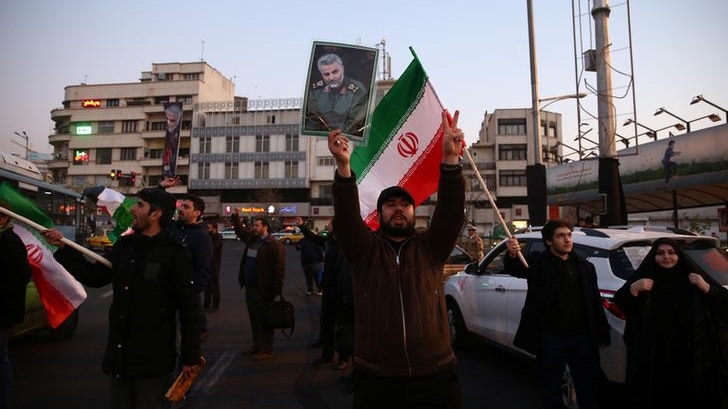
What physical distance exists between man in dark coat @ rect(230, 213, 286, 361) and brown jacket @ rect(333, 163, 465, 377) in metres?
3.90

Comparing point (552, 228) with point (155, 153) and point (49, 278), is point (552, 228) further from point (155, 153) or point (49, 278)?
point (155, 153)

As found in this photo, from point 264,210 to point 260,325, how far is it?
2149 inches

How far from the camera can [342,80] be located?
4.55 m

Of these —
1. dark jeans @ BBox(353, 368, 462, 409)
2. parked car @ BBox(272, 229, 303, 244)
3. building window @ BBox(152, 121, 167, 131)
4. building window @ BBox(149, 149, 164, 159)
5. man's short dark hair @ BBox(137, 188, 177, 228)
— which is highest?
building window @ BBox(152, 121, 167, 131)

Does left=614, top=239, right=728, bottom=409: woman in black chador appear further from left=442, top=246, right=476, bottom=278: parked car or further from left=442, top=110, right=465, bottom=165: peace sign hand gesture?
left=442, top=246, right=476, bottom=278: parked car

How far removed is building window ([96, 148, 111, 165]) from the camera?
65.4 metres

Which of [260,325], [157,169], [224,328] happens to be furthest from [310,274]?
[157,169]

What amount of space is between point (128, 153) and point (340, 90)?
223 ft

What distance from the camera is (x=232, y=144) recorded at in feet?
202

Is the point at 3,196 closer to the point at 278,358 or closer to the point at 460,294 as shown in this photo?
the point at 278,358

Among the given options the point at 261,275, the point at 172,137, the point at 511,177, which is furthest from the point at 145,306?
the point at 511,177

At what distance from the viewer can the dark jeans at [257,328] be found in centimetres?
664

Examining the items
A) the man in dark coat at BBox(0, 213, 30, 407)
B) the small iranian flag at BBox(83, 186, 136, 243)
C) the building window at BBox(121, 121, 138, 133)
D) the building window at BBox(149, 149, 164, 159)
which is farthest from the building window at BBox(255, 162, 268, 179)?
the man in dark coat at BBox(0, 213, 30, 407)

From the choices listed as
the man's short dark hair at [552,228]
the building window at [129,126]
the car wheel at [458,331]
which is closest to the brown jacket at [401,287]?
the man's short dark hair at [552,228]
